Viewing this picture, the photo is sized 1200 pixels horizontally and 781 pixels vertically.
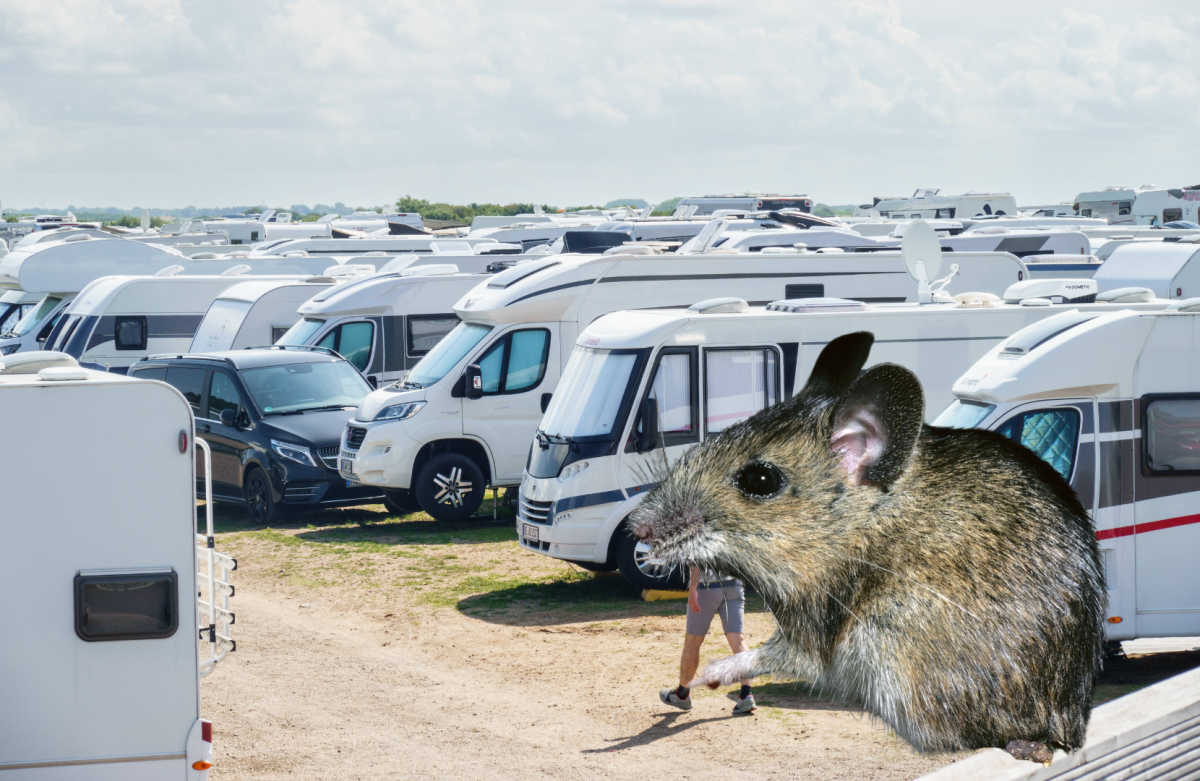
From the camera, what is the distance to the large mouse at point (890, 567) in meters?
1.19

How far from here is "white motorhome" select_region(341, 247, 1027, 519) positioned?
14.5 meters

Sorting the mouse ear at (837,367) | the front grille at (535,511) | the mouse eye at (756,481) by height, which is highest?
the mouse ear at (837,367)

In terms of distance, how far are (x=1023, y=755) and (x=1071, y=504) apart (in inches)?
10.3

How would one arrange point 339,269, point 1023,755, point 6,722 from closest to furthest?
point 1023,755 < point 6,722 < point 339,269

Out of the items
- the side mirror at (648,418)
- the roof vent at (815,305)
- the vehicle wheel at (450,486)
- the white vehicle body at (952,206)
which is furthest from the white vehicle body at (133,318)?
the white vehicle body at (952,206)

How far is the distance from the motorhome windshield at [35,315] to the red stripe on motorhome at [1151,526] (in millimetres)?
21092

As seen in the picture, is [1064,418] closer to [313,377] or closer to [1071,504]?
[1071,504]

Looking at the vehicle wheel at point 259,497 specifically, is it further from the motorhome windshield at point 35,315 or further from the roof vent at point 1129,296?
the roof vent at point 1129,296

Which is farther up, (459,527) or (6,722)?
(6,722)

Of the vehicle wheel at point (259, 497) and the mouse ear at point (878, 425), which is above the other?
the mouse ear at point (878, 425)

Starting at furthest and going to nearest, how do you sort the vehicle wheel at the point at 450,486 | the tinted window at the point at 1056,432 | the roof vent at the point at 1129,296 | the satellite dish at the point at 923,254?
the vehicle wheel at the point at 450,486
the satellite dish at the point at 923,254
the roof vent at the point at 1129,296
the tinted window at the point at 1056,432

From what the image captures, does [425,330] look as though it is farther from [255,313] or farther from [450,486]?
[450,486]

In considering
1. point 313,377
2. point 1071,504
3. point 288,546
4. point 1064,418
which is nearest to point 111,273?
point 313,377

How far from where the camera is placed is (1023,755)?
1.25 m
